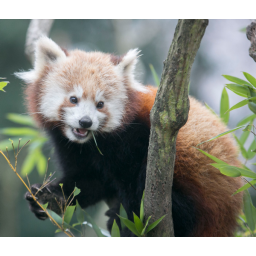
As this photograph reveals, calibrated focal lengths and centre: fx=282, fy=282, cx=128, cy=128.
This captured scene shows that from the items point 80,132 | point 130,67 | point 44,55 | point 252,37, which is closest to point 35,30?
point 44,55

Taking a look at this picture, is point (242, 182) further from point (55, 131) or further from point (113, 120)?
point (55, 131)

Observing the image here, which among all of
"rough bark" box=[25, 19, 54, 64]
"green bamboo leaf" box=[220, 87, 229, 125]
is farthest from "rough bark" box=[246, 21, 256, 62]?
"rough bark" box=[25, 19, 54, 64]

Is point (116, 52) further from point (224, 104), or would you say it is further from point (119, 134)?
point (224, 104)

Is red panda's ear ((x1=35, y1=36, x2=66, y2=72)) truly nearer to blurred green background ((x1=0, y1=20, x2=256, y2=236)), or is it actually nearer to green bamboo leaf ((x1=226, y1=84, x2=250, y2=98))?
blurred green background ((x1=0, y1=20, x2=256, y2=236))

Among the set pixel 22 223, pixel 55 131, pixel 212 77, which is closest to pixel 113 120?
pixel 55 131

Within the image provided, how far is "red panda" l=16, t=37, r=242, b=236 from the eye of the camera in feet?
5.65

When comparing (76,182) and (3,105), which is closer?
(76,182)

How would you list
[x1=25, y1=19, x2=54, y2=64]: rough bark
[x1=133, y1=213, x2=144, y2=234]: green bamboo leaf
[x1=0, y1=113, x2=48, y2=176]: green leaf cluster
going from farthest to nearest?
[x1=0, y1=113, x2=48, y2=176]: green leaf cluster < [x1=25, y1=19, x2=54, y2=64]: rough bark < [x1=133, y1=213, x2=144, y2=234]: green bamboo leaf

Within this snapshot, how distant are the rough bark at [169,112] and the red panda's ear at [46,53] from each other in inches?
42.4

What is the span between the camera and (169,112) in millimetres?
1144

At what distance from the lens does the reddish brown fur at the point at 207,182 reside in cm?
171

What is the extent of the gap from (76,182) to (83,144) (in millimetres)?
407

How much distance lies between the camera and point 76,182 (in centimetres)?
226

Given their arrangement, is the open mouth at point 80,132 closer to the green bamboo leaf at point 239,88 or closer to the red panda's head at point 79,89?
the red panda's head at point 79,89
